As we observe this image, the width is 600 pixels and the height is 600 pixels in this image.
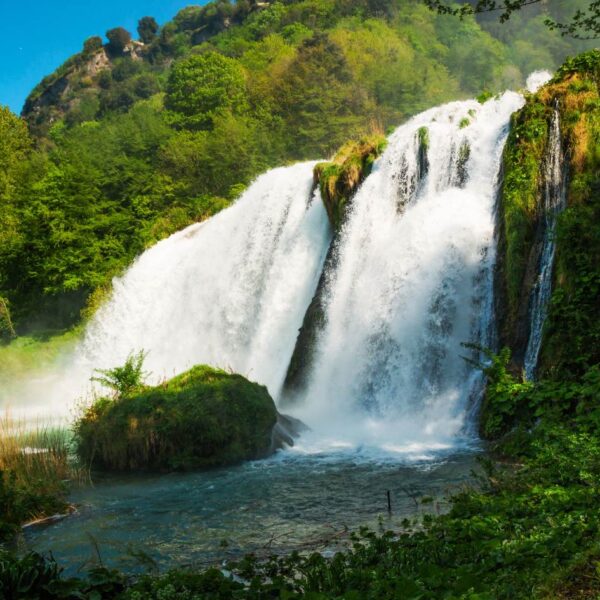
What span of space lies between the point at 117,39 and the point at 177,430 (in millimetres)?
113119

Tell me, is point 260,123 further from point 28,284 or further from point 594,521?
point 594,521

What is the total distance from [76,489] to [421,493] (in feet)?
17.6

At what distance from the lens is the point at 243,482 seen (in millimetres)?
10383

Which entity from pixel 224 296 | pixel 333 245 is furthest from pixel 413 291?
pixel 224 296

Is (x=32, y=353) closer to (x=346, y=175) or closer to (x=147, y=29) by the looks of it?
(x=346, y=175)

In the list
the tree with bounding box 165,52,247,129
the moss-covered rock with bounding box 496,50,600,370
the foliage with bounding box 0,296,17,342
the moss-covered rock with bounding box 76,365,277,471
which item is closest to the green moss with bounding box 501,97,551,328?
the moss-covered rock with bounding box 496,50,600,370

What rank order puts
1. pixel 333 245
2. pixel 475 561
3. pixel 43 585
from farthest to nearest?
pixel 333 245 < pixel 475 561 < pixel 43 585

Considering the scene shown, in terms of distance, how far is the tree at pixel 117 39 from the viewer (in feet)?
365

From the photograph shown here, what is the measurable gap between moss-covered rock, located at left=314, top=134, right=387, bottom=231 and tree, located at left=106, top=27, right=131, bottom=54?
339 ft

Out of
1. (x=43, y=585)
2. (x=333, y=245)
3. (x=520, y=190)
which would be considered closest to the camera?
(x=43, y=585)

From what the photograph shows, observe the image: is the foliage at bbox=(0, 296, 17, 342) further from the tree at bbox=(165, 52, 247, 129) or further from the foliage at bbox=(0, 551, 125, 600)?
the foliage at bbox=(0, 551, 125, 600)

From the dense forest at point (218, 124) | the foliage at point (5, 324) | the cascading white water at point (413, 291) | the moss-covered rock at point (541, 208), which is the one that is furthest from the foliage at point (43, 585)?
the foliage at point (5, 324)

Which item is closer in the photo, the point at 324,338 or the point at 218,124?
the point at 324,338

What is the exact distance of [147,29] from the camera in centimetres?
11806
